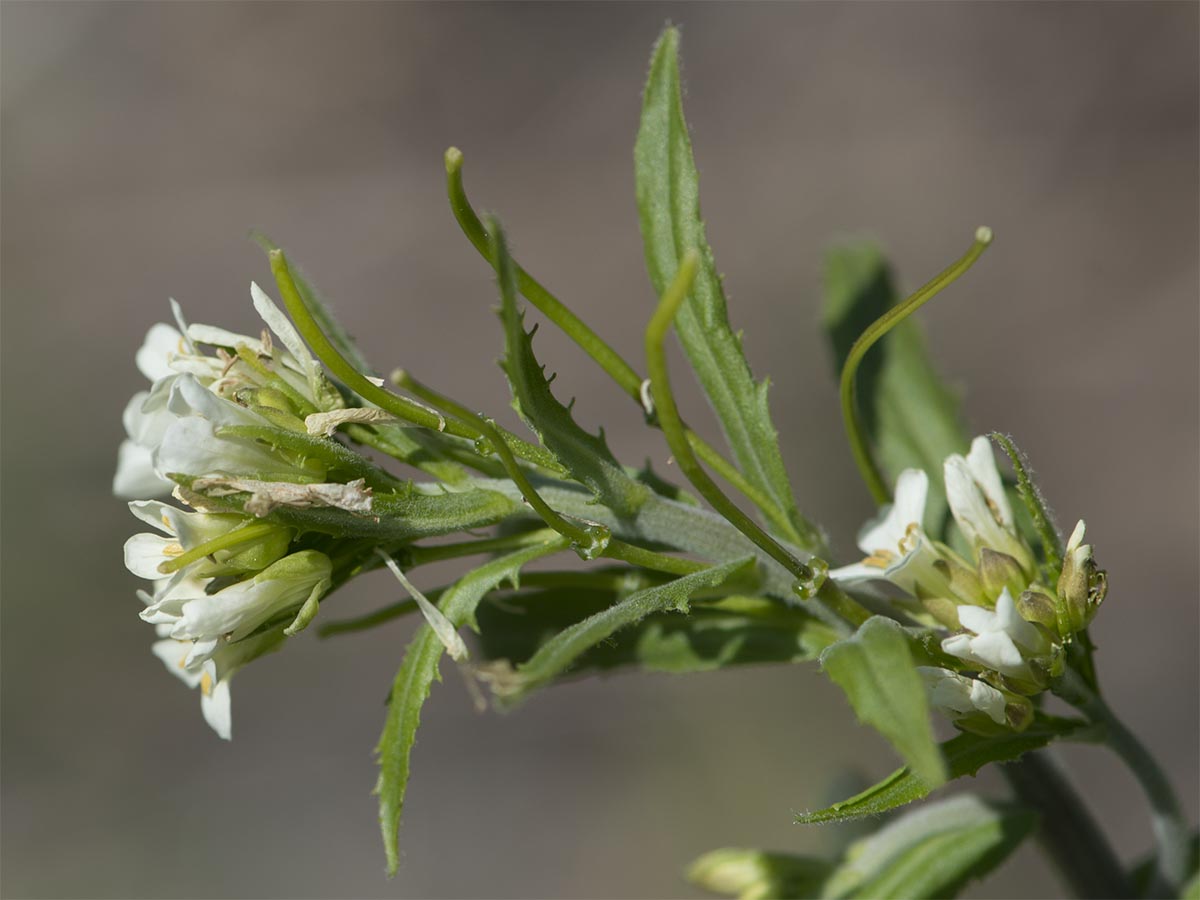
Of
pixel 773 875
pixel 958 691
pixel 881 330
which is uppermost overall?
pixel 881 330

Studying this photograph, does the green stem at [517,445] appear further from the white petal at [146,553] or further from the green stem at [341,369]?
the white petal at [146,553]

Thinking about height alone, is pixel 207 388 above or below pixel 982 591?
above

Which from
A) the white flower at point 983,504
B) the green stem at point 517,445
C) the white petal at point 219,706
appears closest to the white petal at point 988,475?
the white flower at point 983,504

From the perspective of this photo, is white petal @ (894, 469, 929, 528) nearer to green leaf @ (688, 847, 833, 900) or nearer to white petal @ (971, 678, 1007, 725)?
white petal @ (971, 678, 1007, 725)

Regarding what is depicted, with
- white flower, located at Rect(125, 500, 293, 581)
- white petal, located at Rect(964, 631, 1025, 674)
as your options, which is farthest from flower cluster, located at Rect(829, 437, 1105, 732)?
white flower, located at Rect(125, 500, 293, 581)

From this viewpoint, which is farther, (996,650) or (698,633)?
(698,633)

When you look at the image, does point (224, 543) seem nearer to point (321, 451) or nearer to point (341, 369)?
point (321, 451)

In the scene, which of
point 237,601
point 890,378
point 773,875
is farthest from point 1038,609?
point 237,601
